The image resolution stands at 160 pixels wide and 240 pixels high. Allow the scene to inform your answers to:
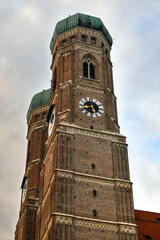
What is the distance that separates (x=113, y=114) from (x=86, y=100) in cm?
295

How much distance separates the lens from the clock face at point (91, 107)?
45.2 m

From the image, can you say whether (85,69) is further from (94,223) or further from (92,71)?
(94,223)

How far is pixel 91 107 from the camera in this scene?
45.7 m

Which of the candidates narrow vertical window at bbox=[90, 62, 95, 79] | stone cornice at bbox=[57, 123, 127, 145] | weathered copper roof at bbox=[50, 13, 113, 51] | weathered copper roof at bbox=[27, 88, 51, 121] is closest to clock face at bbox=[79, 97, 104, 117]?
stone cornice at bbox=[57, 123, 127, 145]

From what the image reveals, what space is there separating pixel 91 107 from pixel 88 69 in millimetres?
5145

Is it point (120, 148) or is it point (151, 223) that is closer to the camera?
point (120, 148)

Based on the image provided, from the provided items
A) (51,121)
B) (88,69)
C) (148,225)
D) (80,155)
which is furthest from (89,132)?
(148,225)

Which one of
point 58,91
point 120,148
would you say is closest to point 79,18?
point 58,91

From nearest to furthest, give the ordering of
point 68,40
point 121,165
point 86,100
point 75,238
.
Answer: point 75,238
point 121,165
point 86,100
point 68,40

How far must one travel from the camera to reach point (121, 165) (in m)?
42.7

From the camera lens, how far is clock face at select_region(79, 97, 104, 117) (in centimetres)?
4522

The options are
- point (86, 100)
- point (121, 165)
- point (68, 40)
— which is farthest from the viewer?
point (68, 40)

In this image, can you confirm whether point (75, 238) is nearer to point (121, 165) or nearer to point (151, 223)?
point (121, 165)

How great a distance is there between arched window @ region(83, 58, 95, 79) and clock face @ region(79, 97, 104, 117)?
3.45 meters
